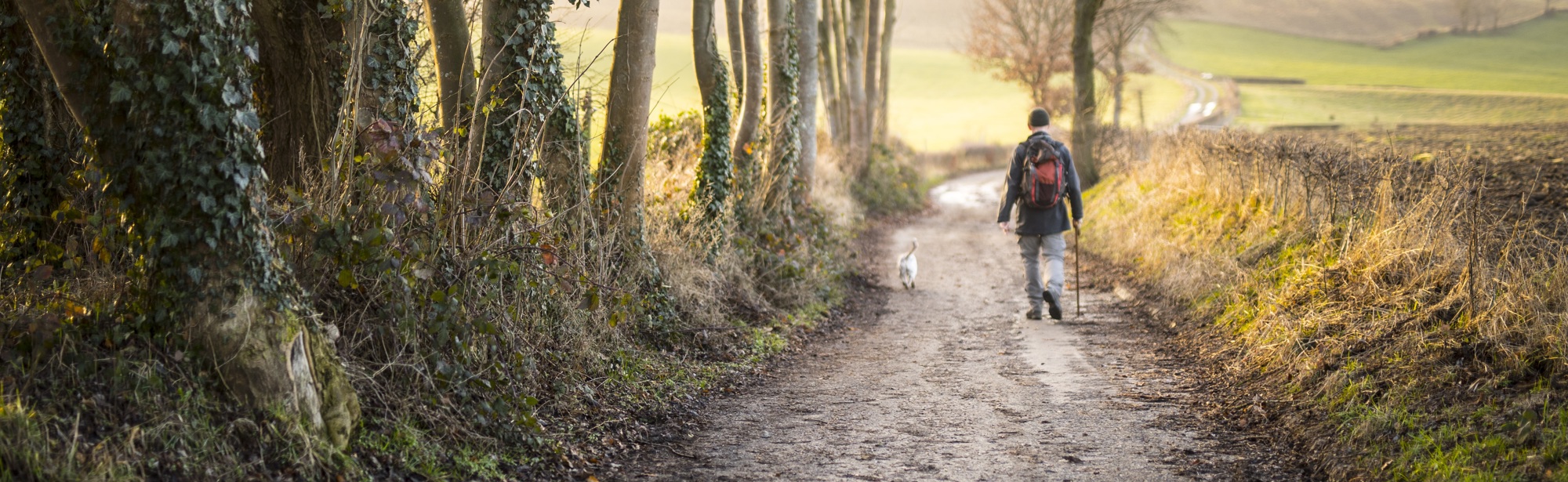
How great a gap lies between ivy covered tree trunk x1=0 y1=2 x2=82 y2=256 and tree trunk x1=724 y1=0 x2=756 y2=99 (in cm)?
754

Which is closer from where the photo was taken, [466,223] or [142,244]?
[142,244]

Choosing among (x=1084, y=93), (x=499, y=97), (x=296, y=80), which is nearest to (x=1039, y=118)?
(x=499, y=97)

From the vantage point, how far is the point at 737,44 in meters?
13.6

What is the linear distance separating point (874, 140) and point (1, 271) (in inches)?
884

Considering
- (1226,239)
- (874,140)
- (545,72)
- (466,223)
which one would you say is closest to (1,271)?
(466,223)

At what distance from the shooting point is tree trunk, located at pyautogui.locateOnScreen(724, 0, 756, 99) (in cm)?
1327

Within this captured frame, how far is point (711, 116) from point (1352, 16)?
8576 centimetres

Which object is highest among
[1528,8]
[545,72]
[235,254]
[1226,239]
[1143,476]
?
[1528,8]

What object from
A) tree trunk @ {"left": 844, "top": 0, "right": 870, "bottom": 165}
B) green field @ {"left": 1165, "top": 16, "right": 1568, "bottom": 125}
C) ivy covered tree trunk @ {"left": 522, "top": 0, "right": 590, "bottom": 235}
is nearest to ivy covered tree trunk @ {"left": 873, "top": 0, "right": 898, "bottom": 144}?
tree trunk @ {"left": 844, "top": 0, "right": 870, "bottom": 165}

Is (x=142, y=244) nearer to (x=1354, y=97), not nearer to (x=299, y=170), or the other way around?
(x=299, y=170)

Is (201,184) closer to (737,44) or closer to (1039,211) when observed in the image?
(1039,211)

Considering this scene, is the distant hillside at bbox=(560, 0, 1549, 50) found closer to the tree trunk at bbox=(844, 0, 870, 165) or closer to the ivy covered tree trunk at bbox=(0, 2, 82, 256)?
the tree trunk at bbox=(844, 0, 870, 165)

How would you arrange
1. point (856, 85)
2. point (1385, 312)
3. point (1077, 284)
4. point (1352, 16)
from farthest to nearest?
point (1352, 16)
point (856, 85)
point (1077, 284)
point (1385, 312)

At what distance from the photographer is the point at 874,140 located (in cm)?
2709
